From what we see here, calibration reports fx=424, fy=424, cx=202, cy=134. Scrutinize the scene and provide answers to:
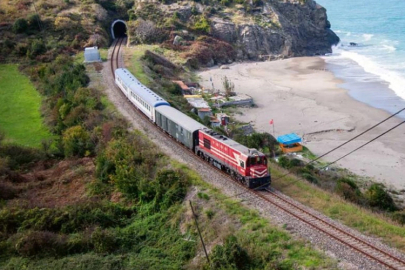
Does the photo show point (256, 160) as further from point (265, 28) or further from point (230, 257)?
point (265, 28)

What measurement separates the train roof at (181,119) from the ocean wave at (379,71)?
38.4 meters

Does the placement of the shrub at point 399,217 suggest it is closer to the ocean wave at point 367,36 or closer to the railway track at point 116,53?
the railway track at point 116,53

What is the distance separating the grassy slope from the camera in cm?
2127

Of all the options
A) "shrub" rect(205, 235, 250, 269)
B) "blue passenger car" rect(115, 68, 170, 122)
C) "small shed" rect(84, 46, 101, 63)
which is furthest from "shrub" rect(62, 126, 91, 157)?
"small shed" rect(84, 46, 101, 63)

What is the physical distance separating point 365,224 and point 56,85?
44211 mm

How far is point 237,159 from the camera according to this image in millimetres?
27062

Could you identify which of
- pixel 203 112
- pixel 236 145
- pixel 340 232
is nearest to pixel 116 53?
pixel 203 112

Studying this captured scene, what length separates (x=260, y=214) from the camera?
23.3 meters

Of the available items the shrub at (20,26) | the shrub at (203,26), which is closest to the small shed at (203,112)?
the shrub at (203,26)

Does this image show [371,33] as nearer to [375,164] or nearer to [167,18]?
[167,18]

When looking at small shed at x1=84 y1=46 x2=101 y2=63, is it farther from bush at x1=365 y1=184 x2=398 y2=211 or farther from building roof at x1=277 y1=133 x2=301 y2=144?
bush at x1=365 y1=184 x2=398 y2=211

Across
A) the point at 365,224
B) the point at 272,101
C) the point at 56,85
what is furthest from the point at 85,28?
the point at 365,224

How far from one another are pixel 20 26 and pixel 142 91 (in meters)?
46.3

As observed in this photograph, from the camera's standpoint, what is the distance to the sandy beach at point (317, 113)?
42.0 metres
